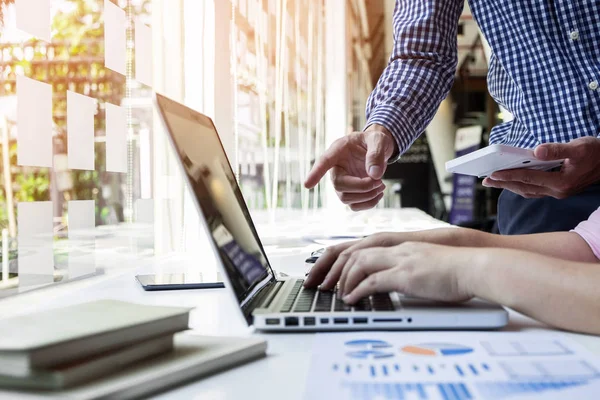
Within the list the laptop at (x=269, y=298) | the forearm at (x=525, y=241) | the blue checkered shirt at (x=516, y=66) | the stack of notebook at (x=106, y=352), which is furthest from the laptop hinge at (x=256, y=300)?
the blue checkered shirt at (x=516, y=66)

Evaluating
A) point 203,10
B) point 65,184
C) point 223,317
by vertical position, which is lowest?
point 223,317

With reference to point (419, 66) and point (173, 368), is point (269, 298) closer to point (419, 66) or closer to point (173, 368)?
point (173, 368)

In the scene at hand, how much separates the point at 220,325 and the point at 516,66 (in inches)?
46.7

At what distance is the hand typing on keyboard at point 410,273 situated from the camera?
0.74m

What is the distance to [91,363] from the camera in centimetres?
48

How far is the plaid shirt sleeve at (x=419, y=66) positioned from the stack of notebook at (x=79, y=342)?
1.15m

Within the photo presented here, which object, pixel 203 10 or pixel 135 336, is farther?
pixel 203 10

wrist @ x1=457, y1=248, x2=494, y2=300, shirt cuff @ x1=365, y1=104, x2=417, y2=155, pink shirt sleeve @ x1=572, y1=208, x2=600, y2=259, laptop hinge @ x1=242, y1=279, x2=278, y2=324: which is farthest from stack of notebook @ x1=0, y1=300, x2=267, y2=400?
shirt cuff @ x1=365, y1=104, x2=417, y2=155

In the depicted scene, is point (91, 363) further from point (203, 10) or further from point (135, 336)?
point (203, 10)

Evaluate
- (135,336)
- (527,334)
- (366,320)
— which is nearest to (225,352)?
(135,336)

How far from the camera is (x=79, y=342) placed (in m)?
0.47

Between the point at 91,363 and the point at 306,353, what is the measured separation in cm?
24

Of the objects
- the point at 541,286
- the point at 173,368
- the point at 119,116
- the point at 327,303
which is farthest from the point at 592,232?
the point at 119,116

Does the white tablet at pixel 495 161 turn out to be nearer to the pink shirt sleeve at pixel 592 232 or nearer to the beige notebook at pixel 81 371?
the pink shirt sleeve at pixel 592 232
